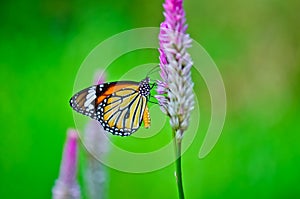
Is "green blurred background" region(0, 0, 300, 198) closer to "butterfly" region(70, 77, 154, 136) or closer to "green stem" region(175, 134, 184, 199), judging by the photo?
"butterfly" region(70, 77, 154, 136)

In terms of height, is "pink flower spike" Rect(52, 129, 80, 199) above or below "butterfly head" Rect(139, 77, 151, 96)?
below

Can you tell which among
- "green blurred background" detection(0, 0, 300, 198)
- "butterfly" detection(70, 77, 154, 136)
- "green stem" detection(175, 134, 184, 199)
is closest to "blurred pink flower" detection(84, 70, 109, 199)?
"butterfly" detection(70, 77, 154, 136)

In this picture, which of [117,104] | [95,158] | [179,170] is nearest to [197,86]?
[117,104]

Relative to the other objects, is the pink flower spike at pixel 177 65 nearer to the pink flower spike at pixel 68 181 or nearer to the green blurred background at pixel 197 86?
the pink flower spike at pixel 68 181

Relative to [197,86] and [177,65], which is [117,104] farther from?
[197,86]

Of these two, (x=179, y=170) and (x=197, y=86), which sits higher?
(x=197, y=86)

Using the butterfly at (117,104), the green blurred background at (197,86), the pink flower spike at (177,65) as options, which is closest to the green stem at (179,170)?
the pink flower spike at (177,65)
